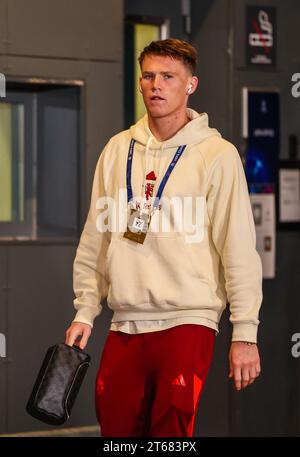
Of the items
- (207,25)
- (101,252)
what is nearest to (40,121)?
(207,25)

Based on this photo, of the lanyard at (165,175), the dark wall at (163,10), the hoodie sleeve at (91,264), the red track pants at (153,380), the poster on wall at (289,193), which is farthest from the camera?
the dark wall at (163,10)

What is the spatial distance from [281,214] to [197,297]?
8.48 feet

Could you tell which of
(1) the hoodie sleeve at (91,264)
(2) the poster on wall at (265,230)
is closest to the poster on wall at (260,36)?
(2) the poster on wall at (265,230)

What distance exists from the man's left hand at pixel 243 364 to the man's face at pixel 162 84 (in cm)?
86

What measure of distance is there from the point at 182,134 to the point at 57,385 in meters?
0.98

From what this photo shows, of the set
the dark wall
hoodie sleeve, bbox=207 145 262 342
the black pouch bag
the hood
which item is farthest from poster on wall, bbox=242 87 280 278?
the black pouch bag

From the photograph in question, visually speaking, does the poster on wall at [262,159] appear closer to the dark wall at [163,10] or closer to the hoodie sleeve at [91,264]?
the dark wall at [163,10]

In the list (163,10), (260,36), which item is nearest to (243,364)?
(260,36)

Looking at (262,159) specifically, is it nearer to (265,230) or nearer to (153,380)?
(265,230)

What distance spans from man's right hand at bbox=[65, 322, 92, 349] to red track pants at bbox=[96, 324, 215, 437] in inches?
3.6

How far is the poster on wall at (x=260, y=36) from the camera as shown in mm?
5988

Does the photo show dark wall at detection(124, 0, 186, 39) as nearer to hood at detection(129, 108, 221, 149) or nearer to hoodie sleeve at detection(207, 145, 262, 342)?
hood at detection(129, 108, 221, 149)

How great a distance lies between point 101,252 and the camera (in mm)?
3826

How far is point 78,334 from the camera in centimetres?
373
